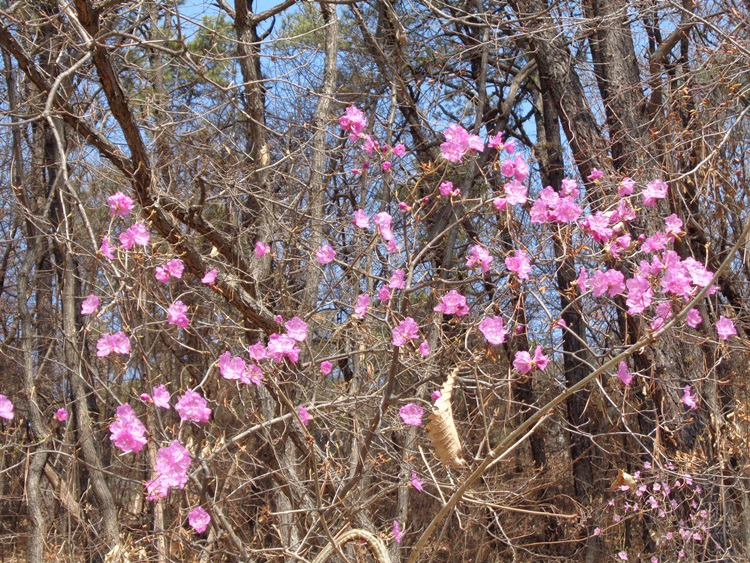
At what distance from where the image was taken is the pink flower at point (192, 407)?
2678 mm

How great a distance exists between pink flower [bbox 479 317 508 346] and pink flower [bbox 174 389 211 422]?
1.05 metres

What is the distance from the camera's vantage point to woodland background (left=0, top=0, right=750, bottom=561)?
331 cm

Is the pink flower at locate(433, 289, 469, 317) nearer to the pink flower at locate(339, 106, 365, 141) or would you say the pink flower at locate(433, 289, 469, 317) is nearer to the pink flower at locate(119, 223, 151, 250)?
the pink flower at locate(339, 106, 365, 141)

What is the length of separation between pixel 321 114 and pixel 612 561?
4.89m

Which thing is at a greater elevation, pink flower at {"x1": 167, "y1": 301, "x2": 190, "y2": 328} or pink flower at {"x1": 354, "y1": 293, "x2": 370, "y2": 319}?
pink flower at {"x1": 167, "y1": 301, "x2": 190, "y2": 328}

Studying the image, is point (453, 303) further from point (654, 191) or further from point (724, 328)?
point (724, 328)

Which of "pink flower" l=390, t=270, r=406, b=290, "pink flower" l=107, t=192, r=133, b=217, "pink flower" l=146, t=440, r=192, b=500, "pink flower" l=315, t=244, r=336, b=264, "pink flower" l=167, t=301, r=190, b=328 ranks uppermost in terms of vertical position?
"pink flower" l=107, t=192, r=133, b=217

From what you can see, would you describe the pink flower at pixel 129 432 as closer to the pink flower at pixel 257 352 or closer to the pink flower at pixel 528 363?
the pink flower at pixel 257 352

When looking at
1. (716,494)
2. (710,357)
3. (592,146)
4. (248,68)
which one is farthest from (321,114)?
(716,494)

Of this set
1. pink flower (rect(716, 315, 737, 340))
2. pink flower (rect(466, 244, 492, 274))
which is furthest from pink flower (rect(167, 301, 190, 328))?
pink flower (rect(716, 315, 737, 340))

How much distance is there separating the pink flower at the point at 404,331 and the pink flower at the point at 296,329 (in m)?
0.36

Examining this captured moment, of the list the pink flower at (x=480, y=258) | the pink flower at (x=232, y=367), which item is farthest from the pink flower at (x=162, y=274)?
the pink flower at (x=480, y=258)

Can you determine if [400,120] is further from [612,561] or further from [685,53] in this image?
[612,561]

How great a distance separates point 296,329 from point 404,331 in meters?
0.42
